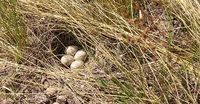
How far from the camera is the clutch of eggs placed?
98.0 inches

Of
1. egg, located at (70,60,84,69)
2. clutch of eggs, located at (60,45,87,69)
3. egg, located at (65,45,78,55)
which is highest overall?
egg, located at (65,45,78,55)

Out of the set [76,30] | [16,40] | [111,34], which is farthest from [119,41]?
[16,40]

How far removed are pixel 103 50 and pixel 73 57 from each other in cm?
24

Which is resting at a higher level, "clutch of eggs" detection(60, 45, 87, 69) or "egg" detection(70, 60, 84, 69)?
"clutch of eggs" detection(60, 45, 87, 69)

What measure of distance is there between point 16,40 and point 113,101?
66 cm

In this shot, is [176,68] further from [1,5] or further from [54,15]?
[1,5]

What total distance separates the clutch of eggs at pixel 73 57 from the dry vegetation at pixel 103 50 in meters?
0.04

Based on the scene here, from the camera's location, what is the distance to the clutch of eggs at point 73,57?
8.17ft

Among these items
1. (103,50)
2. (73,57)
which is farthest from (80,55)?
(103,50)

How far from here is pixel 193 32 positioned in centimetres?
240

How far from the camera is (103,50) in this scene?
2375 millimetres

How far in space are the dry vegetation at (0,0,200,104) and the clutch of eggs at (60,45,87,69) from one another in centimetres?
4

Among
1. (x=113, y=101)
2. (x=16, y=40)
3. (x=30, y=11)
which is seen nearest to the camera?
(x=113, y=101)

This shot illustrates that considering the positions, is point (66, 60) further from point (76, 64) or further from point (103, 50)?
point (103, 50)
